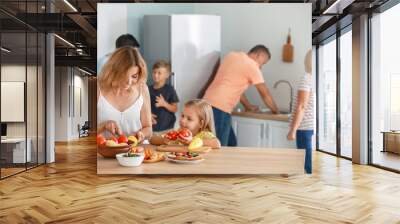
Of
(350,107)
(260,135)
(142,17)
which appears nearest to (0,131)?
(142,17)

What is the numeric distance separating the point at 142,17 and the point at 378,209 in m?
4.02

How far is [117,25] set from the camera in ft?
18.1

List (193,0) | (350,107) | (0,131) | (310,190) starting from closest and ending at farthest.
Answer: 1. (310,190)
2. (0,131)
3. (193,0)
4. (350,107)

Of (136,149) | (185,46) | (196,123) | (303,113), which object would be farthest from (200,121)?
(303,113)

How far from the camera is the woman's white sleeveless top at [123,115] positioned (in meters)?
5.53

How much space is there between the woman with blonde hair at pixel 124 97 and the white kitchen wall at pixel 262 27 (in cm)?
30

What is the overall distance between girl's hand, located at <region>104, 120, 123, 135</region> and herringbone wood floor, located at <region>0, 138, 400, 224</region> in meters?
0.68

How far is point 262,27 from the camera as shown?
5.61 metres

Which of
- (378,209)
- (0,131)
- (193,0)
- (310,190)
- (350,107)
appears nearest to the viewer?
(378,209)

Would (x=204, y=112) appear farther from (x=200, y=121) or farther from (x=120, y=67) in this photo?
(x=120, y=67)

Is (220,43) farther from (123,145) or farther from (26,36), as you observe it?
Result: (26,36)

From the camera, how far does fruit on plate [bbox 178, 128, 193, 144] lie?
5457 mm

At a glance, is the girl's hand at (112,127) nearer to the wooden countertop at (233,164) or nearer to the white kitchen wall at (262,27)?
the wooden countertop at (233,164)

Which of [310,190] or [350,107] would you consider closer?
[310,190]
